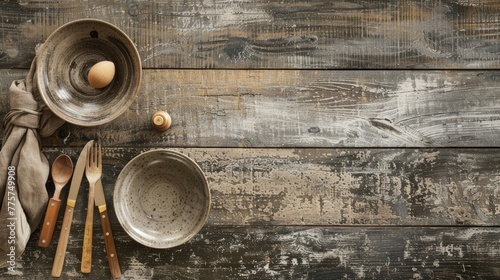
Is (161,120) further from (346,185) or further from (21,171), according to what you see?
(346,185)

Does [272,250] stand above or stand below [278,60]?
below

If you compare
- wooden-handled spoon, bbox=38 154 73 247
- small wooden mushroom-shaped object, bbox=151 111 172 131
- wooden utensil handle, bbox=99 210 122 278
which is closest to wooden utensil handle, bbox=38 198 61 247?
wooden-handled spoon, bbox=38 154 73 247

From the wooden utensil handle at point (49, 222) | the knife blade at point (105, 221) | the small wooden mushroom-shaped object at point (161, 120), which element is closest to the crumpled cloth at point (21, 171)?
the wooden utensil handle at point (49, 222)

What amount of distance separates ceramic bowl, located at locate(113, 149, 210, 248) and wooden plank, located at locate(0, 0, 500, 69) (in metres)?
0.24

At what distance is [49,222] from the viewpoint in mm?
1294

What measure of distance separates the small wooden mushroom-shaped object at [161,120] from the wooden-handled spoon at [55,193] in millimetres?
226

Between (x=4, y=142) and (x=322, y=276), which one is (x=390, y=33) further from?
(x=4, y=142)

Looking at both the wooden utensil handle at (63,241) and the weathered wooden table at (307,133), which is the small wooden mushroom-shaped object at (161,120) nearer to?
the weathered wooden table at (307,133)

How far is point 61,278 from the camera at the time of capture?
1.33 meters

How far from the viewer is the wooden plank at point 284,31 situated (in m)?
1.34

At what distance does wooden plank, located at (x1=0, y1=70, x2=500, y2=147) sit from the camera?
1.34 m

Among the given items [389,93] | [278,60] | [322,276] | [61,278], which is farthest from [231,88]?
[61,278]

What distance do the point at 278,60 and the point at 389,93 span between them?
0.28 meters

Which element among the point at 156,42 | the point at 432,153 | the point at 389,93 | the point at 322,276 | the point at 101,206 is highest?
the point at 156,42
